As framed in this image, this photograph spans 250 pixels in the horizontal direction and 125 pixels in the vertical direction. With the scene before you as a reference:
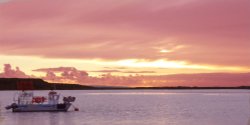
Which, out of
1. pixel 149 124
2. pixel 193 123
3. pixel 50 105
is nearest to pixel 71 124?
pixel 149 124

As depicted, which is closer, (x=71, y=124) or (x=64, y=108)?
(x=71, y=124)

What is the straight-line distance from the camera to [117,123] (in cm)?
3681

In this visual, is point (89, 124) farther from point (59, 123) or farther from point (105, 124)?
point (59, 123)

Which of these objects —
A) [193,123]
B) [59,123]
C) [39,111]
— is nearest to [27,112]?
[39,111]

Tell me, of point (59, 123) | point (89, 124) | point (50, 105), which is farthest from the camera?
point (50, 105)

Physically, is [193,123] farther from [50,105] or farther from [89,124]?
[50,105]

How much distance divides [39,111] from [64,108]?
2440mm

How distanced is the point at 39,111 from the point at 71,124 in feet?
44.0

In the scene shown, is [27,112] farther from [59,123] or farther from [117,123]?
[117,123]

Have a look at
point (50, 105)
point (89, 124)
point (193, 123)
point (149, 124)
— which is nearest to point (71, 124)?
point (89, 124)

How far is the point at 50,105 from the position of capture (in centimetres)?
4944

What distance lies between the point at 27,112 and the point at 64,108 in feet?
11.7

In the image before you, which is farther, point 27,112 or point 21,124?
point 27,112

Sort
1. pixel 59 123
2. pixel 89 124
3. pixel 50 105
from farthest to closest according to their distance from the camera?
pixel 50 105 < pixel 59 123 < pixel 89 124
